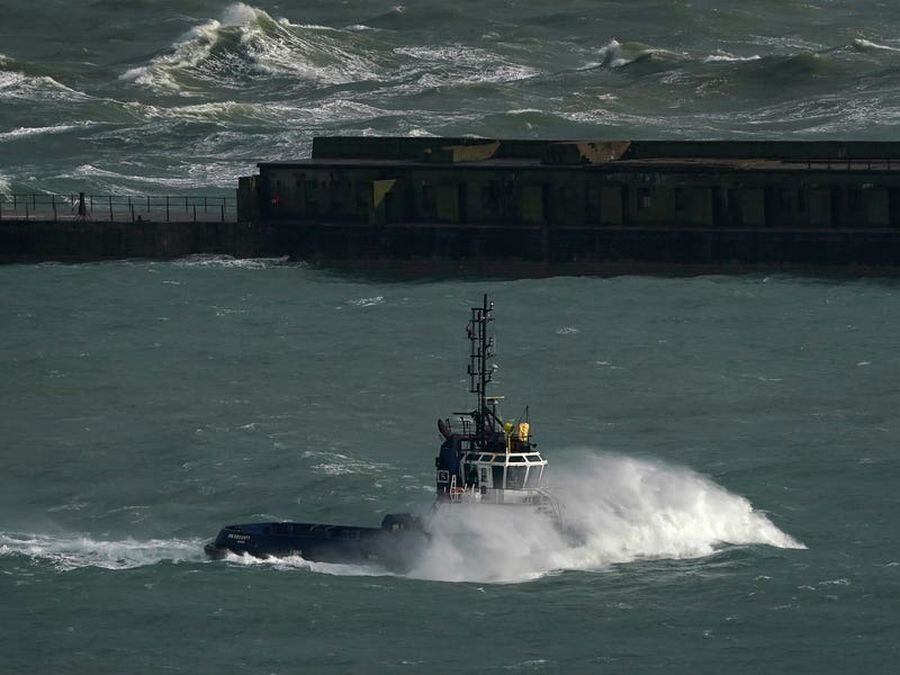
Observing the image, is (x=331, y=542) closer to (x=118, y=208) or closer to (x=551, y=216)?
(x=551, y=216)

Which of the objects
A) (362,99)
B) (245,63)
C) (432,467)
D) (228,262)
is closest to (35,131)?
(362,99)

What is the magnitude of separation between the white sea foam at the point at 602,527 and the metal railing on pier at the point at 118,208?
53.5 m

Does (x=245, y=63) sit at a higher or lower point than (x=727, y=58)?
higher

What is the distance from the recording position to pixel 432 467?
71938 mm

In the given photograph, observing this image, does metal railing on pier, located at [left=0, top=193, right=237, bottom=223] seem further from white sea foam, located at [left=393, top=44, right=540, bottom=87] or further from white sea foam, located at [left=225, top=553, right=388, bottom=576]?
white sea foam, located at [left=225, top=553, right=388, bottom=576]

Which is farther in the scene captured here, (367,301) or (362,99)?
(362,99)

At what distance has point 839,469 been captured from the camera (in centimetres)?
7144

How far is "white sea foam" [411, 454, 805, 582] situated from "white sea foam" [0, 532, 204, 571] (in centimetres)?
634

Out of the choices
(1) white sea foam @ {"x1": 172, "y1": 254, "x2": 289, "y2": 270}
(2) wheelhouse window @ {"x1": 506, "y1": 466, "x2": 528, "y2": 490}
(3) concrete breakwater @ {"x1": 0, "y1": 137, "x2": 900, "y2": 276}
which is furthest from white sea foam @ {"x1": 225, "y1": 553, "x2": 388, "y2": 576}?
(1) white sea foam @ {"x1": 172, "y1": 254, "x2": 289, "y2": 270}

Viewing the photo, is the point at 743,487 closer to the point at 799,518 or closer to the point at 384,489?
the point at 799,518

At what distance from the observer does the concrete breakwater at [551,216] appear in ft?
365

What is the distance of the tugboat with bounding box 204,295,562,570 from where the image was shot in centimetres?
6256

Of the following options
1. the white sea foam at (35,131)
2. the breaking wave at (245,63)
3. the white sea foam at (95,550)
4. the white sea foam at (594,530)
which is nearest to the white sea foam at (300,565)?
the white sea foam at (594,530)

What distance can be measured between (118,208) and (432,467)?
58.2 m
